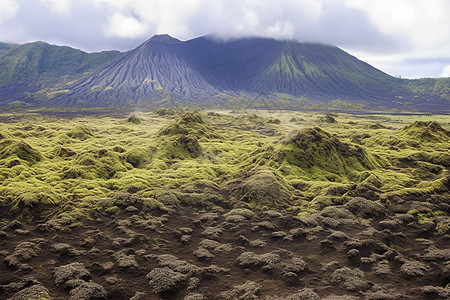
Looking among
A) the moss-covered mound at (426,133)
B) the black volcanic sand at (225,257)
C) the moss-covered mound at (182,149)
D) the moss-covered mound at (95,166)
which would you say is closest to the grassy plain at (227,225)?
the black volcanic sand at (225,257)

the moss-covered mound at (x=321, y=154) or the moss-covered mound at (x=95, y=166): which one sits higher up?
the moss-covered mound at (x=321, y=154)

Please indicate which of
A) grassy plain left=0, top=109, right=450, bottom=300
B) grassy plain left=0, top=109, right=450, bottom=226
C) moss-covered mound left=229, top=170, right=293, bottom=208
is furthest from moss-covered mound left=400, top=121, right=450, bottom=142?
moss-covered mound left=229, top=170, right=293, bottom=208

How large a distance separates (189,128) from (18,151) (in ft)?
115

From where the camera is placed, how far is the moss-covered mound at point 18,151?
4091 cm

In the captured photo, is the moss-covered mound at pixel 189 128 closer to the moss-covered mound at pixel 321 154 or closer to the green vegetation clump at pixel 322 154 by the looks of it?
the green vegetation clump at pixel 322 154

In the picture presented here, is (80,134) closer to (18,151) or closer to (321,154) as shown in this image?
(18,151)

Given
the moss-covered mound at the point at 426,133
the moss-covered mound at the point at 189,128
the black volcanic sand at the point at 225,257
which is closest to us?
the black volcanic sand at the point at 225,257

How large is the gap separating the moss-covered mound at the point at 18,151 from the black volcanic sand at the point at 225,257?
21124 millimetres

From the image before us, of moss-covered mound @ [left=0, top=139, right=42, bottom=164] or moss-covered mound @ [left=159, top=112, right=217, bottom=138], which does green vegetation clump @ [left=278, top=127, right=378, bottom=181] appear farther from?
moss-covered mound @ [left=0, top=139, right=42, bottom=164]

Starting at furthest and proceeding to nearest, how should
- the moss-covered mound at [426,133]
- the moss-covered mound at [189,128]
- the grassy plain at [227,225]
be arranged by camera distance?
the moss-covered mound at [426,133] → the moss-covered mound at [189,128] → the grassy plain at [227,225]

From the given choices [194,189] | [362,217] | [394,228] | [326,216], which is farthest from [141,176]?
[394,228]

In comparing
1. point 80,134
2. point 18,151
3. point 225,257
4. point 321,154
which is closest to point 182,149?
point 321,154

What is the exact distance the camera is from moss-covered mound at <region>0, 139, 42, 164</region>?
40.9m

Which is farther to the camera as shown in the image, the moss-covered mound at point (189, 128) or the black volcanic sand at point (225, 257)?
the moss-covered mound at point (189, 128)
